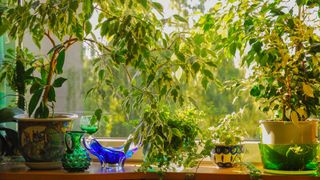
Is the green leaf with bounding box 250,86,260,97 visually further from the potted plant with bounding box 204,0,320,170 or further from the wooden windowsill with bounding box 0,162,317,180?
the wooden windowsill with bounding box 0,162,317,180

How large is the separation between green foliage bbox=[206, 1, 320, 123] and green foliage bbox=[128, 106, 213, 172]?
216mm

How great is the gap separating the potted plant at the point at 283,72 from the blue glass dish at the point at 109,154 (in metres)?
0.45

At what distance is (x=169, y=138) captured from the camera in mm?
1499

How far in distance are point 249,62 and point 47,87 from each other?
0.64 meters

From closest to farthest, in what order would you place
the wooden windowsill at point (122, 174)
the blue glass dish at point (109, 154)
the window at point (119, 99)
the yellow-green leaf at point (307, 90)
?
1. the yellow-green leaf at point (307, 90)
2. the wooden windowsill at point (122, 174)
3. the blue glass dish at point (109, 154)
4. the window at point (119, 99)

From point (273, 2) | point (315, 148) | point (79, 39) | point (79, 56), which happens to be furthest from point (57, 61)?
point (315, 148)

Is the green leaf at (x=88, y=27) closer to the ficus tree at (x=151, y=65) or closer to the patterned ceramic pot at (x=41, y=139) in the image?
the ficus tree at (x=151, y=65)

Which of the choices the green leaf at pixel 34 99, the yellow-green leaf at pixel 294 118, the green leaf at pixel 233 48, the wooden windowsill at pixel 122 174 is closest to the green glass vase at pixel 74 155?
the wooden windowsill at pixel 122 174

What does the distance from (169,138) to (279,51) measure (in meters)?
0.42

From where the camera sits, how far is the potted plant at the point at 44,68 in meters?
1.49

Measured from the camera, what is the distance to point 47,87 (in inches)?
63.2

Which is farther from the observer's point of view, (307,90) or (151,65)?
(151,65)

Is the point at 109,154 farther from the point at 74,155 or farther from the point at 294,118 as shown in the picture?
the point at 294,118

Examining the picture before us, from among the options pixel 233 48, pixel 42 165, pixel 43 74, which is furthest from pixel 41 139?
pixel 233 48
